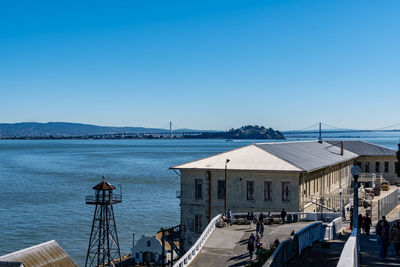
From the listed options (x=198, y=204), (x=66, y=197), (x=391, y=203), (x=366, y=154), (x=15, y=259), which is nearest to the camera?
(x=15, y=259)

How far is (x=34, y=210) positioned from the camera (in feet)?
217

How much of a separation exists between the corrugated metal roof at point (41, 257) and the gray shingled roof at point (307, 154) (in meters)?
18.7

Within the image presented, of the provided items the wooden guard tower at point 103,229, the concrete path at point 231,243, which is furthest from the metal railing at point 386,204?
the wooden guard tower at point 103,229

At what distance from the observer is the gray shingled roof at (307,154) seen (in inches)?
1634

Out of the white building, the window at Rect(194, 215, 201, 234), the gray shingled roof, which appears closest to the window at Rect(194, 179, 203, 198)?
the white building

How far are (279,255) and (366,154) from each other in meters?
54.0

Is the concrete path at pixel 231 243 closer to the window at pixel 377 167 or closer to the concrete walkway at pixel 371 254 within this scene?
the concrete walkway at pixel 371 254

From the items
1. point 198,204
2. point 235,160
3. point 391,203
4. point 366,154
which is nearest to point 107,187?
point 198,204

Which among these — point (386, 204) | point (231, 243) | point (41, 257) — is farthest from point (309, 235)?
point (386, 204)

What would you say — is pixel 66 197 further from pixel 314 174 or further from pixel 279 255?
pixel 279 255

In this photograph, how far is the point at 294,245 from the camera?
56.5 ft

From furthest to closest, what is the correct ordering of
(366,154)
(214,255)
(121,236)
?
(366,154), (121,236), (214,255)

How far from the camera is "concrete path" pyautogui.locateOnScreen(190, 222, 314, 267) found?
23.5m

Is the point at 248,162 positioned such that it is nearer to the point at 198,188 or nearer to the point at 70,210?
the point at 198,188
